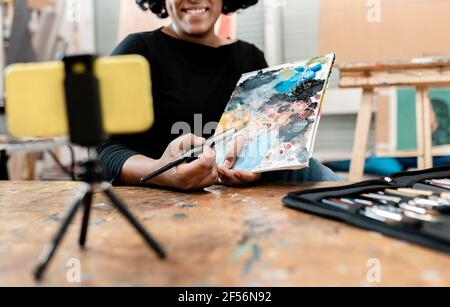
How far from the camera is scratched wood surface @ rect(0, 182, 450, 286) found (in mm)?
317

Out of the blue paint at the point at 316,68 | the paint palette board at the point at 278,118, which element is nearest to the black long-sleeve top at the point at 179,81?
the paint palette board at the point at 278,118

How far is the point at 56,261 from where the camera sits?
0.36m

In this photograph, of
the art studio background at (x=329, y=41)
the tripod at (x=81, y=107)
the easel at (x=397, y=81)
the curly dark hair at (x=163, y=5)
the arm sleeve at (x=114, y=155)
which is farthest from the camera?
the art studio background at (x=329, y=41)

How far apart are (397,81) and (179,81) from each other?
0.78m

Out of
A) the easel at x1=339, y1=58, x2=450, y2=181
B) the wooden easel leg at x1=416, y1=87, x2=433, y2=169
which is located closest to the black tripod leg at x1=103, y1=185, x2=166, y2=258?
the easel at x1=339, y1=58, x2=450, y2=181

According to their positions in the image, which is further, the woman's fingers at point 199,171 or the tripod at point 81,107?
the woman's fingers at point 199,171

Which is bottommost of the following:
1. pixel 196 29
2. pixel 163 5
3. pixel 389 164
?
pixel 389 164

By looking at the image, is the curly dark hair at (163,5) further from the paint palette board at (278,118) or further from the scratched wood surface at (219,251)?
the scratched wood surface at (219,251)

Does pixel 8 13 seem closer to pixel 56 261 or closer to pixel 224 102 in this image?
pixel 224 102

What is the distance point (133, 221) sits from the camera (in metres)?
0.33

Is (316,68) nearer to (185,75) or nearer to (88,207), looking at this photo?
(185,75)

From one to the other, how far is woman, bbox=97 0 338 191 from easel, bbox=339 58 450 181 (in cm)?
43

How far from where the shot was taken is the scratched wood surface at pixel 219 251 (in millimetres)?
317

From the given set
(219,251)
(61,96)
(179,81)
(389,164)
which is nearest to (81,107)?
(61,96)
